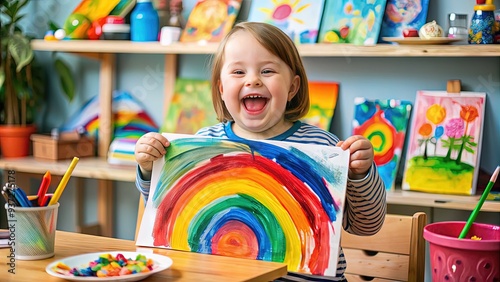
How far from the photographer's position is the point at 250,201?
48.4 inches

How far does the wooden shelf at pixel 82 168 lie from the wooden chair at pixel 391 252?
108cm

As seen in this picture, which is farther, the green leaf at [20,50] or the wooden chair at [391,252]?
the green leaf at [20,50]

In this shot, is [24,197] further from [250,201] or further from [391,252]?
[391,252]

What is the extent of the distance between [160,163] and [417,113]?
1283 mm

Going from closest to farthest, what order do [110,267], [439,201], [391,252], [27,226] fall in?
[110,267], [27,226], [391,252], [439,201]

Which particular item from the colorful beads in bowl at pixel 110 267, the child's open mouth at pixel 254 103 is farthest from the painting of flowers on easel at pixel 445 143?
the colorful beads in bowl at pixel 110 267

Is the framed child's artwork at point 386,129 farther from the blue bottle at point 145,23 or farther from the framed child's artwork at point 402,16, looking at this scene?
the blue bottle at point 145,23

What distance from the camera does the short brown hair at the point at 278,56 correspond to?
1.40 m

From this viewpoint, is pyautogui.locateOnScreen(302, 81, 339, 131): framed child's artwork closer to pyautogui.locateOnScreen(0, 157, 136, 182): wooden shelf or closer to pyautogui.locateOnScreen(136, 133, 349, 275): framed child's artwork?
pyautogui.locateOnScreen(0, 157, 136, 182): wooden shelf

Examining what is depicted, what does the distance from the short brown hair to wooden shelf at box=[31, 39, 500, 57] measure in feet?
2.58

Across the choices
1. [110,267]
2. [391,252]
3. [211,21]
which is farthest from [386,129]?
[110,267]

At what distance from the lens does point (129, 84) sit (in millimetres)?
2938

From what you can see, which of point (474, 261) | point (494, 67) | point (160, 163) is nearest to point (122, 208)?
point (494, 67)

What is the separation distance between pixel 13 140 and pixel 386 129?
1.46 metres
